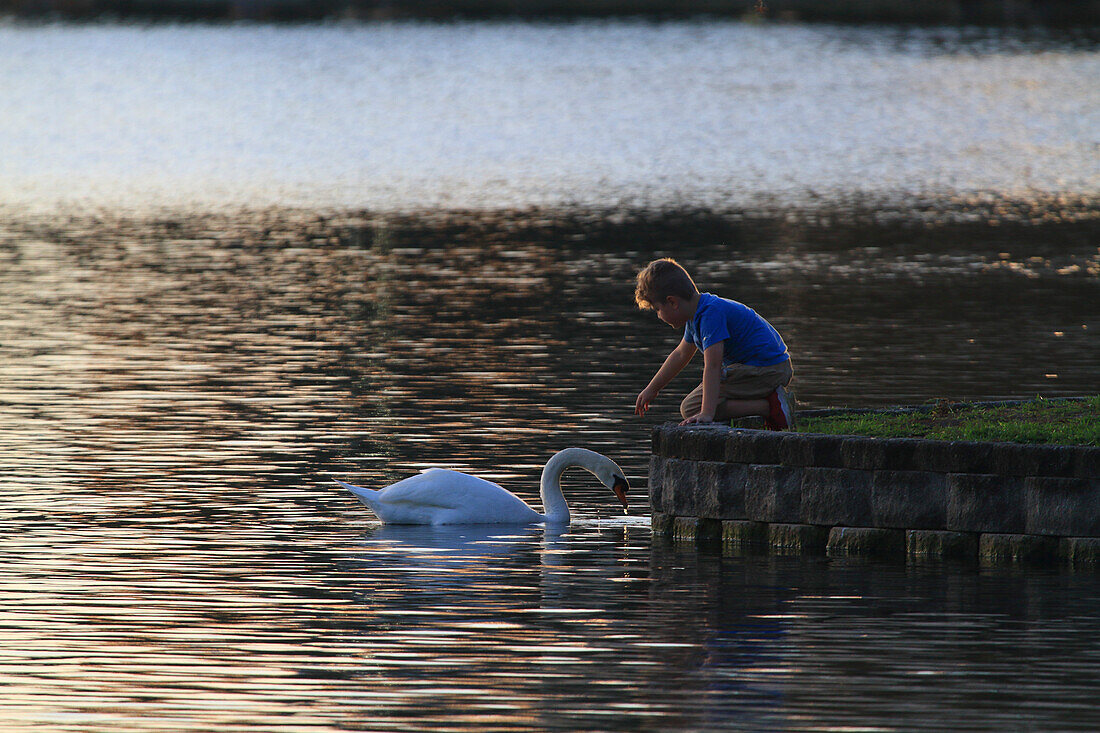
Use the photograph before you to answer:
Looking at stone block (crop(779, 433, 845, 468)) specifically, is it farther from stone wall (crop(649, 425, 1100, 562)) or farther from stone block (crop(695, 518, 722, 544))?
stone block (crop(695, 518, 722, 544))

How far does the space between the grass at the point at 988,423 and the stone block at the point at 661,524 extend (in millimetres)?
1129

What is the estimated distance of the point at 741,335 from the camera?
13039mm

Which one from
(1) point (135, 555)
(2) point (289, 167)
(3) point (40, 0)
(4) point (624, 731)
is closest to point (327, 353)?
(1) point (135, 555)

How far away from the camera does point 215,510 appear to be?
14.0 m

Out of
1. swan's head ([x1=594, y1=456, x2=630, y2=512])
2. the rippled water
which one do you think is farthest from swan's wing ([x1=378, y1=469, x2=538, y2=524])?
the rippled water

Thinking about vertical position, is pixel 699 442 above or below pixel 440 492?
above

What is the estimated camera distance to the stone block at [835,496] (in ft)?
40.1

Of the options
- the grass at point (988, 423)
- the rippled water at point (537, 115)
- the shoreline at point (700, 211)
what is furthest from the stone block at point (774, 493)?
the rippled water at point (537, 115)

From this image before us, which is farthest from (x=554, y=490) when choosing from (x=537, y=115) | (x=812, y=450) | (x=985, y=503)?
(x=537, y=115)

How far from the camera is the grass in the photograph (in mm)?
12211

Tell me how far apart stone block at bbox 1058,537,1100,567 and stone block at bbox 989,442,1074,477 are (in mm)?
461

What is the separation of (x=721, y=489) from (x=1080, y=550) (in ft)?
7.73

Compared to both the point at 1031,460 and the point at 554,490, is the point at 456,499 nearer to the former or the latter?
the point at 554,490

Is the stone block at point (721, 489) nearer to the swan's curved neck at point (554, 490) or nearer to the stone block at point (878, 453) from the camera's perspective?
the stone block at point (878, 453)
